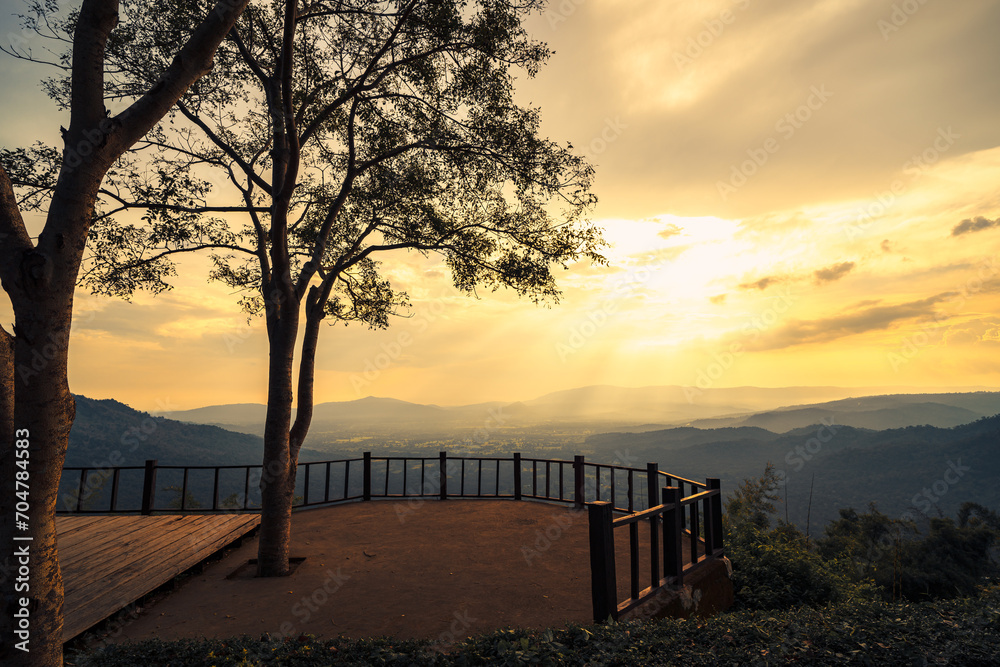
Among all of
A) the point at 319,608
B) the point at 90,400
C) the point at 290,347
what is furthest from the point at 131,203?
the point at 90,400

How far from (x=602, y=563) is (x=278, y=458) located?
504 cm

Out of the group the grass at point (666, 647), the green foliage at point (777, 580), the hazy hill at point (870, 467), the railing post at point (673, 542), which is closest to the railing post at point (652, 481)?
the green foliage at point (777, 580)

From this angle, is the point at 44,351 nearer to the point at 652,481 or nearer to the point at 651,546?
the point at 651,546

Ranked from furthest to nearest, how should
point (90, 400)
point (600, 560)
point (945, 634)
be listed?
point (90, 400) < point (600, 560) < point (945, 634)

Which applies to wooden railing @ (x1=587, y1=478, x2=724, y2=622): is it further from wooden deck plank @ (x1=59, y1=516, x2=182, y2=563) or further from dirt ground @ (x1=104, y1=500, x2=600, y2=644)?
wooden deck plank @ (x1=59, y1=516, x2=182, y2=563)

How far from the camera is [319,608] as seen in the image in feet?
18.5

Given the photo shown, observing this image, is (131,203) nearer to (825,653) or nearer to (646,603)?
(646,603)

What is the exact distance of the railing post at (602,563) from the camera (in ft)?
14.8

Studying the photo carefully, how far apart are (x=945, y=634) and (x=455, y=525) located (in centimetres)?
716

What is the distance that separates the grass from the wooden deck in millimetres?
784

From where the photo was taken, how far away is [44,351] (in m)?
3.27

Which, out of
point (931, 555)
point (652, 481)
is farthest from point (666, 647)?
point (931, 555)

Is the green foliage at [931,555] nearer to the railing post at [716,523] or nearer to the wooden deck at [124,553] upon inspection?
the railing post at [716,523]

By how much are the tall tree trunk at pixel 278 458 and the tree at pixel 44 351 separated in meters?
3.69
